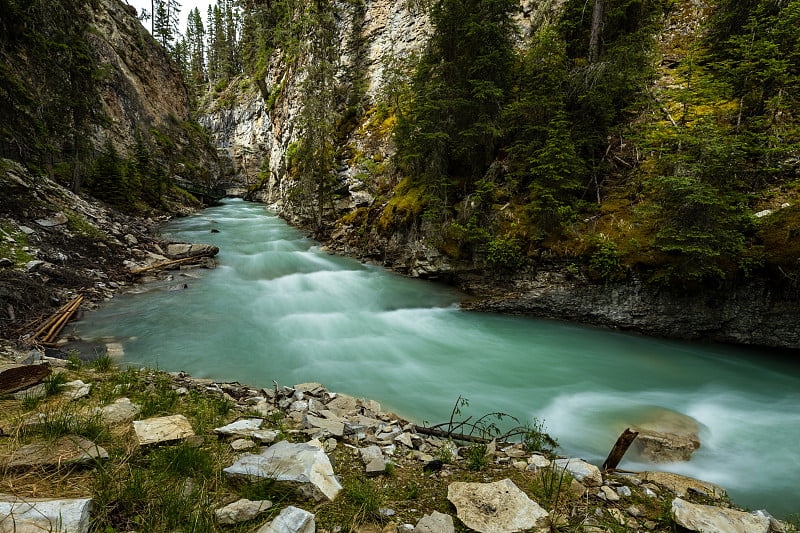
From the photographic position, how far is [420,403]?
573cm

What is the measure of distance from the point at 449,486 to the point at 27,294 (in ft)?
30.2

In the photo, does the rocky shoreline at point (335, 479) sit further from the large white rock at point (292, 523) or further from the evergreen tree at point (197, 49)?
the evergreen tree at point (197, 49)

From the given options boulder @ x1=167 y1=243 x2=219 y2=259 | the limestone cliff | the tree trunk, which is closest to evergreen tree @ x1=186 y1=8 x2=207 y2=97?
the limestone cliff

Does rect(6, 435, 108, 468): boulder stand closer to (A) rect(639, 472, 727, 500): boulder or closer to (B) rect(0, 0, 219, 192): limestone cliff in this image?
(A) rect(639, 472, 727, 500): boulder

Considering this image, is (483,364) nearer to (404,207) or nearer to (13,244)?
(404,207)

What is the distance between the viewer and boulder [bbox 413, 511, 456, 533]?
2035mm

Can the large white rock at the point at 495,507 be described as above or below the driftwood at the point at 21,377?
below

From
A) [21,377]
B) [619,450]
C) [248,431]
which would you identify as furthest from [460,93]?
[21,377]

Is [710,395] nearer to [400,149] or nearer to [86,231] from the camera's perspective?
[400,149]

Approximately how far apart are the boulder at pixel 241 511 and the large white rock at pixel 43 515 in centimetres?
60

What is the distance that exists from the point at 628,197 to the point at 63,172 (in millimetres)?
22434

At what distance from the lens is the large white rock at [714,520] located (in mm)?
2238

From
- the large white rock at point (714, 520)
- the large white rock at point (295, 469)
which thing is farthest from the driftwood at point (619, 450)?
the large white rock at point (295, 469)

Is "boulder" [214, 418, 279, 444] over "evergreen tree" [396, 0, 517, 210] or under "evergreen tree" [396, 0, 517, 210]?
under
